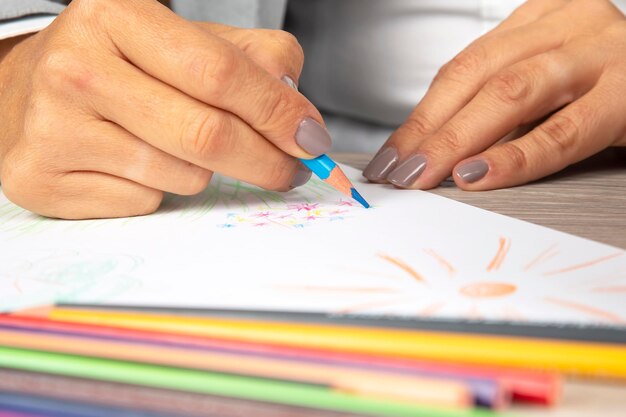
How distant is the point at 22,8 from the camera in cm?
61

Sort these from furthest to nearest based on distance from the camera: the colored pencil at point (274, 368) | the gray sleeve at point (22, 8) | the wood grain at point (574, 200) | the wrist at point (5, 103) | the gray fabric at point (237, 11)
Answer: the gray fabric at point (237, 11), the gray sleeve at point (22, 8), the wrist at point (5, 103), the wood grain at point (574, 200), the colored pencil at point (274, 368)

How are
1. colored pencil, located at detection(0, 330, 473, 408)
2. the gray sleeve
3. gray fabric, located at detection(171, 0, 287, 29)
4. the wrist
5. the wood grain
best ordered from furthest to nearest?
gray fabric, located at detection(171, 0, 287, 29), the gray sleeve, the wrist, the wood grain, colored pencil, located at detection(0, 330, 473, 408)

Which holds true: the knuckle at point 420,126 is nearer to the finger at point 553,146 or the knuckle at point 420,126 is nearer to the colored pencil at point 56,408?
the finger at point 553,146

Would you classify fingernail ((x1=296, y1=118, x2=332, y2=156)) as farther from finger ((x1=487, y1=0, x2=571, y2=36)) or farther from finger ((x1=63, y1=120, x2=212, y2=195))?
finger ((x1=487, y1=0, x2=571, y2=36))

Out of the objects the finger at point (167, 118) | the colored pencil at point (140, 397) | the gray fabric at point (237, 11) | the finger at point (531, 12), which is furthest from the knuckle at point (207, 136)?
the gray fabric at point (237, 11)

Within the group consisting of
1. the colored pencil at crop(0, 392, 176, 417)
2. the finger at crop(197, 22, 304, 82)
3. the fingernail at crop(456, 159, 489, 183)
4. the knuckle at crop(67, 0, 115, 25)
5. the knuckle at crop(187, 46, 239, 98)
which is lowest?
the fingernail at crop(456, 159, 489, 183)

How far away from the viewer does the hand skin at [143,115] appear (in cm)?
42

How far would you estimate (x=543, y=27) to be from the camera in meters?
0.61

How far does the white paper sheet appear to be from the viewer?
278 millimetres

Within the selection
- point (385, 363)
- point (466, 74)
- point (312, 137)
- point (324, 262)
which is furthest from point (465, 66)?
point (385, 363)

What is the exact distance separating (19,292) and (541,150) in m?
0.39

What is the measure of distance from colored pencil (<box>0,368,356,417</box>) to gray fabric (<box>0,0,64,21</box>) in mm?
452

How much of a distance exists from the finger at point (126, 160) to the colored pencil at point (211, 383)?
0.72ft

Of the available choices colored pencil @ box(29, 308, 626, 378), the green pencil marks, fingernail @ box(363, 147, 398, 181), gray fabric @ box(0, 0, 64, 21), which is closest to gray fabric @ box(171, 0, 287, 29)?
gray fabric @ box(0, 0, 64, 21)
